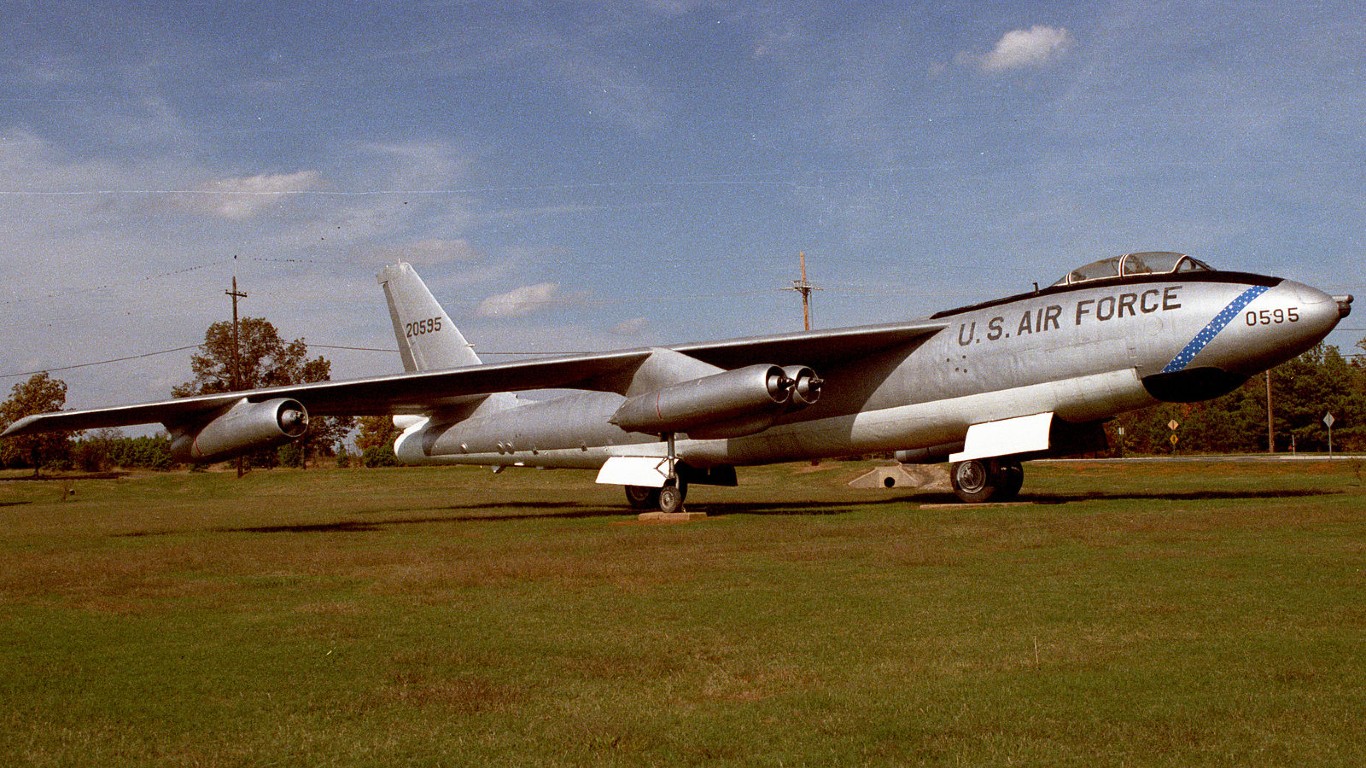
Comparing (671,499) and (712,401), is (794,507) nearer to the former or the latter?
(671,499)

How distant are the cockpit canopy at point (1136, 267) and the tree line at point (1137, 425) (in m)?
54.7

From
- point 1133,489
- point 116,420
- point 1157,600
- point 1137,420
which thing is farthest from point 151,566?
point 1137,420

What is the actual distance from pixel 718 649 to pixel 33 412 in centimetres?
7710

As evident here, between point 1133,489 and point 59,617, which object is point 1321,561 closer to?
point 59,617

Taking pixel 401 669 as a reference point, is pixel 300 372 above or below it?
above

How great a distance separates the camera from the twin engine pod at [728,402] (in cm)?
1788

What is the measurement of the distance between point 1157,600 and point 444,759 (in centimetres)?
560

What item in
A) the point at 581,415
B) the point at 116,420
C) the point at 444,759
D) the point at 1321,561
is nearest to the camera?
the point at 444,759

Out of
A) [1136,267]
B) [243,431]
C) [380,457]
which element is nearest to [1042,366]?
[1136,267]

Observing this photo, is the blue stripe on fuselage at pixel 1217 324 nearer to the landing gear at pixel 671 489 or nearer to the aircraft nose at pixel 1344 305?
the aircraft nose at pixel 1344 305

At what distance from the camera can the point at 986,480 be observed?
64.2 feet

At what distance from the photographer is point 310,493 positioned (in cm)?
4081

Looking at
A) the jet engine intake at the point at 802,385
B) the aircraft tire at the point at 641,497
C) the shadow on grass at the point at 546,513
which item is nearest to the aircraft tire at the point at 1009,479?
the shadow on grass at the point at 546,513

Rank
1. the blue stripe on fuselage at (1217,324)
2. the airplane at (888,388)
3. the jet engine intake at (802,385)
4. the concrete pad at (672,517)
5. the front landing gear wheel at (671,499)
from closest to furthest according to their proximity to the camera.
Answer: the blue stripe on fuselage at (1217,324) → the airplane at (888,388) → the jet engine intake at (802,385) → the concrete pad at (672,517) → the front landing gear wheel at (671,499)
